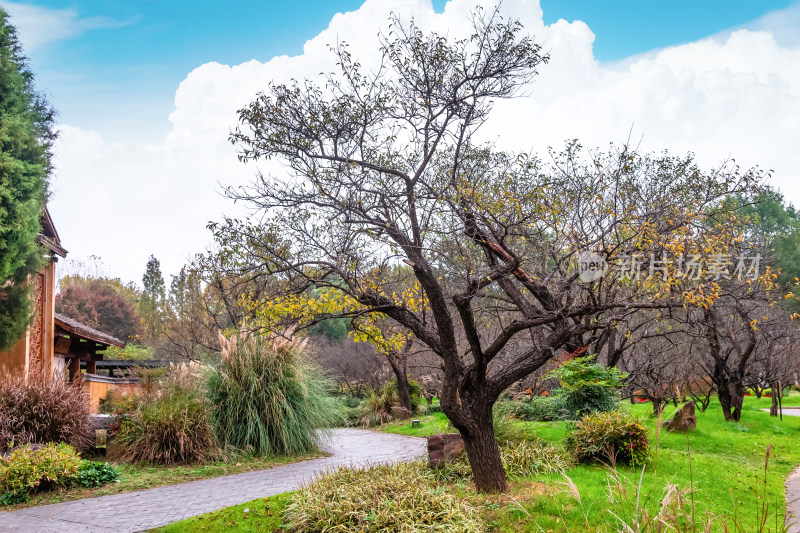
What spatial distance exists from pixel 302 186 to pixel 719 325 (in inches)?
450

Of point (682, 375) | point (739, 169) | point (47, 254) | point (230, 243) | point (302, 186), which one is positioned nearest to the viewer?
point (230, 243)

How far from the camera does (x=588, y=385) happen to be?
9.48 m

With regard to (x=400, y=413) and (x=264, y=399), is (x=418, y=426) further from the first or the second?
(x=264, y=399)

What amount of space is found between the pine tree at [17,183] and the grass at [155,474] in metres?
4.71

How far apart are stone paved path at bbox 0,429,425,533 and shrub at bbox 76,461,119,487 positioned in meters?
0.65

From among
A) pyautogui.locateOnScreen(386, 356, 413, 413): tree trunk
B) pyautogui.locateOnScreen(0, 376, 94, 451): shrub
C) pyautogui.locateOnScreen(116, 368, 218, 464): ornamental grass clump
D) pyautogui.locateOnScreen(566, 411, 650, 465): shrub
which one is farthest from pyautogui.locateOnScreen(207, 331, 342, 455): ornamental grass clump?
pyautogui.locateOnScreen(386, 356, 413, 413): tree trunk

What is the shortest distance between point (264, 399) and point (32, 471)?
3.93 meters

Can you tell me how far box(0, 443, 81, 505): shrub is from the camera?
6.98 m

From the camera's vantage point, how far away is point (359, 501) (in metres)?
5.52

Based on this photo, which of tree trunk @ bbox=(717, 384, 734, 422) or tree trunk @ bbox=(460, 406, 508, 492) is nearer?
tree trunk @ bbox=(460, 406, 508, 492)

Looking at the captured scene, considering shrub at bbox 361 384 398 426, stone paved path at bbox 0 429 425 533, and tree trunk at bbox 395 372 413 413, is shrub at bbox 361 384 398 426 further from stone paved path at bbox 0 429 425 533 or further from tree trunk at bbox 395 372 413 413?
stone paved path at bbox 0 429 425 533

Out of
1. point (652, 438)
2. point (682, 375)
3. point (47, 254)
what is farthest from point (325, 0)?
point (682, 375)

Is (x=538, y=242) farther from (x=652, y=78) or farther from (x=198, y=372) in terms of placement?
(x=198, y=372)

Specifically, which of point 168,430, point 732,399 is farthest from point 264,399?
point 732,399
